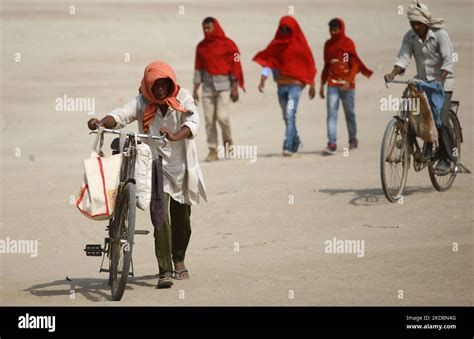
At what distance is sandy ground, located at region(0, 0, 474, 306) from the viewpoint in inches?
359

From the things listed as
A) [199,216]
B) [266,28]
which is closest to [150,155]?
[199,216]

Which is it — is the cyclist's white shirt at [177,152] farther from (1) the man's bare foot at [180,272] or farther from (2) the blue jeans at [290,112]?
(2) the blue jeans at [290,112]

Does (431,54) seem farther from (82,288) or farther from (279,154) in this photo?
(279,154)

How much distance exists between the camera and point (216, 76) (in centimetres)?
1803

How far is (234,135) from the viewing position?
2139cm

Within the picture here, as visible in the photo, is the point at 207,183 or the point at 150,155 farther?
the point at 207,183

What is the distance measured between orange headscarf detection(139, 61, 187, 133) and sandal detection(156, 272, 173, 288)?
110 cm

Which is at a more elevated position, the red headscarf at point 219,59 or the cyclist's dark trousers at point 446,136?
the red headscarf at point 219,59

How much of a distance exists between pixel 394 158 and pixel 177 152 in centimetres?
397

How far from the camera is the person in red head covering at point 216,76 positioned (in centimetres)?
1803

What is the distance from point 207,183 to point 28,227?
320cm

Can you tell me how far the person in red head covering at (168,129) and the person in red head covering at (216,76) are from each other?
28.5 feet

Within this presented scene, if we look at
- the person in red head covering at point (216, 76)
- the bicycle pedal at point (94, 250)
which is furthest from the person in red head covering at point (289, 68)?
the bicycle pedal at point (94, 250)

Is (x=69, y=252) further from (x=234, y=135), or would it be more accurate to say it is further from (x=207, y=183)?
(x=234, y=135)
